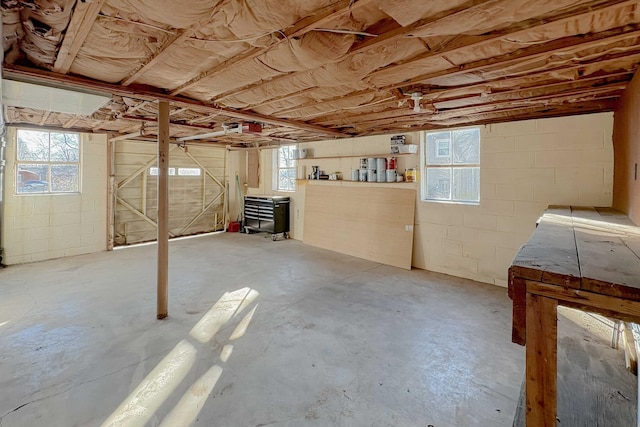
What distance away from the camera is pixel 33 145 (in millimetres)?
5484

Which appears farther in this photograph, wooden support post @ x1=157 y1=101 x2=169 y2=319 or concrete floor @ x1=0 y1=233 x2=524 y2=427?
wooden support post @ x1=157 y1=101 x2=169 y2=319

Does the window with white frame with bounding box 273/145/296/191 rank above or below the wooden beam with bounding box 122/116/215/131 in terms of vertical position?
below

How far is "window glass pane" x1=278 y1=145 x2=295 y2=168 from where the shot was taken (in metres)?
7.70

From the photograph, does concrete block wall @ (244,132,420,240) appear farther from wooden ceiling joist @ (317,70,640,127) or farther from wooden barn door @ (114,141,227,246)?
wooden ceiling joist @ (317,70,640,127)

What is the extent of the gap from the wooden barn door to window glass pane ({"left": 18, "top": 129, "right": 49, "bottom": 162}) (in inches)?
47.3

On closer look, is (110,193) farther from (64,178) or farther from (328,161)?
(328,161)

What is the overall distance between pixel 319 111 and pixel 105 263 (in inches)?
181

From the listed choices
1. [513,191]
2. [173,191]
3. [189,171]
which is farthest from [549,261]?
[189,171]

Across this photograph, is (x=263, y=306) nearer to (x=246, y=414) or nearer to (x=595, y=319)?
(x=246, y=414)

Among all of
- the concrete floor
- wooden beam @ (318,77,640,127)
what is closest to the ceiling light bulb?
wooden beam @ (318,77,640,127)

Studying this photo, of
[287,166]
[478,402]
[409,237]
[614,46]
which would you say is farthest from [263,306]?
[287,166]

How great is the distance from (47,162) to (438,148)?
22.9ft

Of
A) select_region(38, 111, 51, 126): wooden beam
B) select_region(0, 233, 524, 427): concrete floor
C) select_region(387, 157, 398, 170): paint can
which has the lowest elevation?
select_region(0, 233, 524, 427): concrete floor

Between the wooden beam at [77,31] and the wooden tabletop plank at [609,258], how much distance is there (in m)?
2.57
